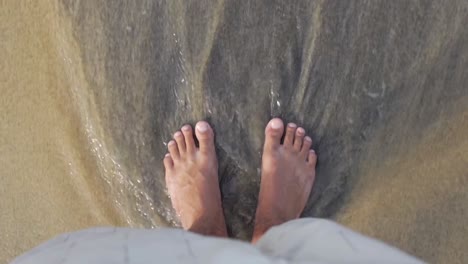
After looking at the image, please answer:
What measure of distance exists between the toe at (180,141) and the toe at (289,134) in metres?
0.21

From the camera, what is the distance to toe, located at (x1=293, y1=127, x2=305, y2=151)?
1265mm

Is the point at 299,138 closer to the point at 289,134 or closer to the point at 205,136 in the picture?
the point at 289,134

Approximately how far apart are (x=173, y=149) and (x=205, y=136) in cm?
9

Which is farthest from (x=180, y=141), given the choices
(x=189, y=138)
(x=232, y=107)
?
(x=232, y=107)

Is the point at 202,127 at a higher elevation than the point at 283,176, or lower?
higher

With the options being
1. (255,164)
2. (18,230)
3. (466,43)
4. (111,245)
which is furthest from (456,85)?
(18,230)

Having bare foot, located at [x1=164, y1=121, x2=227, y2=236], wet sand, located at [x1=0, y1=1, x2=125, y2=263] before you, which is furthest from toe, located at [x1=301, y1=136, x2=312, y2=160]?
wet sand, located at [x1=0, y1=1, x2=125, y2=263]

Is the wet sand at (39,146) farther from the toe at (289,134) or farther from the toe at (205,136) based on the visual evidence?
the toe at (289,134)

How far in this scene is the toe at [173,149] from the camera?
4.24ft

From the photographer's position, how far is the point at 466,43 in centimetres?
119

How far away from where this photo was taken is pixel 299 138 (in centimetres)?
127

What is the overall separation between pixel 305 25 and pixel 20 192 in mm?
704

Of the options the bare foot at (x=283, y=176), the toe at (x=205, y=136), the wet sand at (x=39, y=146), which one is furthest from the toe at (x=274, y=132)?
the wet sand at (x=39, y=146)

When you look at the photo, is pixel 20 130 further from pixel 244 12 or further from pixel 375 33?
pixel 375 33
